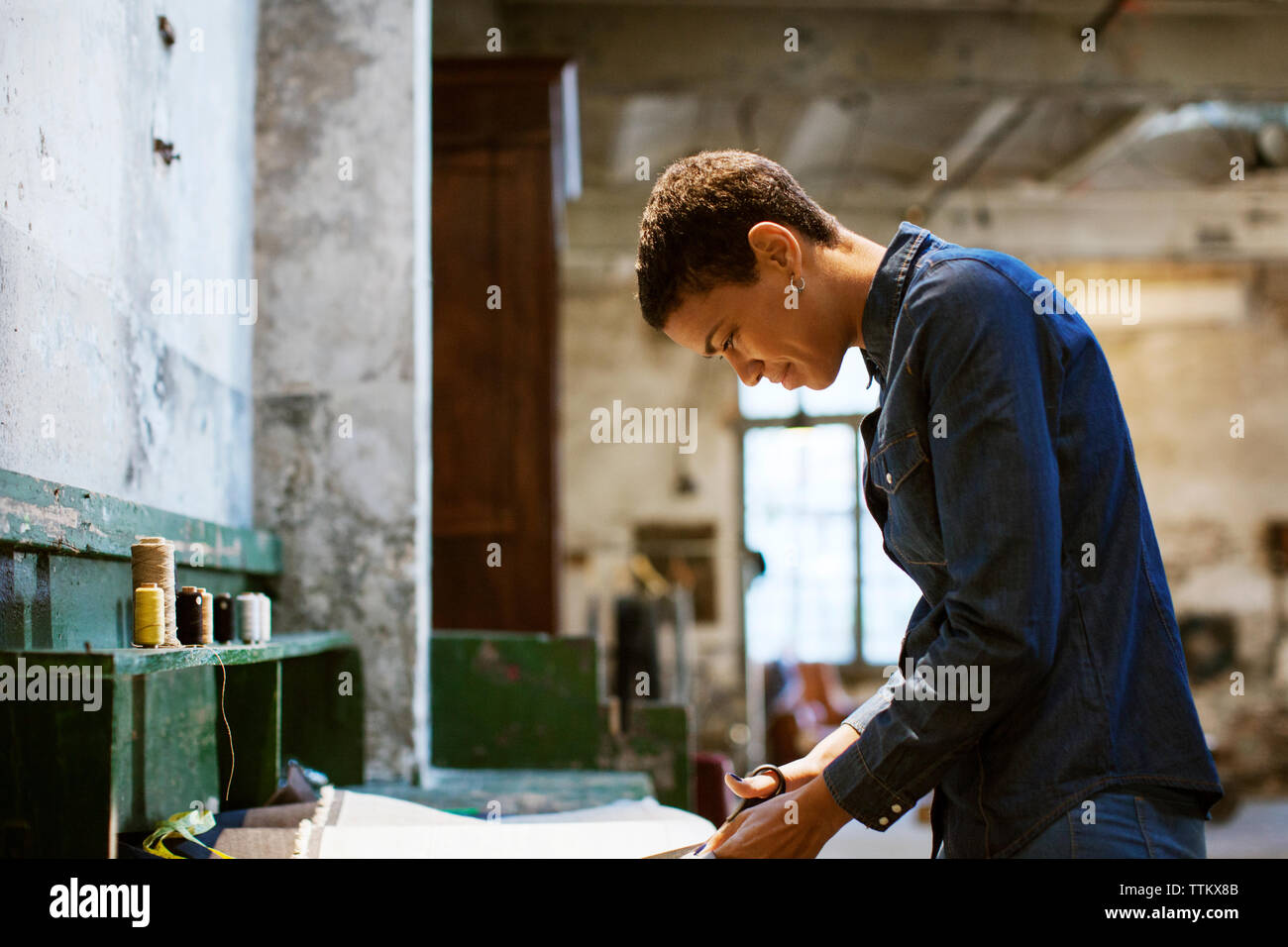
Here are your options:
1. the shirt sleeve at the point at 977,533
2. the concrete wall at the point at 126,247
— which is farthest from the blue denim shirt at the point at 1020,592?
the concrete wall at the point at 126,247

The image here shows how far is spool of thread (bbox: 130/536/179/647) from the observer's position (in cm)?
173

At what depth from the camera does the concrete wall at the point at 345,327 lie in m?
2.93

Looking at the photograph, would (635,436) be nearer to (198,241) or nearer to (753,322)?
(198,241)

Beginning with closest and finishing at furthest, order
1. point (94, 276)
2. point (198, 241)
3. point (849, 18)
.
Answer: point (94, 276)
point (198, 241)
point (849, 18)

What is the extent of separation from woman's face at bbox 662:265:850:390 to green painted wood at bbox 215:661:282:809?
1092 millimetres

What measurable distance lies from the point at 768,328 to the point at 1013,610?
0.51m

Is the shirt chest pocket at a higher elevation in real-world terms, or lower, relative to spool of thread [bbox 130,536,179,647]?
higher

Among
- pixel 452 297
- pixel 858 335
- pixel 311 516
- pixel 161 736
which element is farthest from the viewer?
pixel 452 297

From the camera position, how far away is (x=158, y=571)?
174 centimetres

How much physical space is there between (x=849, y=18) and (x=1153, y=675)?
5556 millimetres

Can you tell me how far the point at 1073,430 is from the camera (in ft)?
3.81

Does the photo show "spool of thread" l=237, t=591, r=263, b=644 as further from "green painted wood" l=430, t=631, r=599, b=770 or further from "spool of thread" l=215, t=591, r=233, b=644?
"green painted wood" l=430, t=631, r=599, b=770

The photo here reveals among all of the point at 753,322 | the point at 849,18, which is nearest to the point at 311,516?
the point at 753,322

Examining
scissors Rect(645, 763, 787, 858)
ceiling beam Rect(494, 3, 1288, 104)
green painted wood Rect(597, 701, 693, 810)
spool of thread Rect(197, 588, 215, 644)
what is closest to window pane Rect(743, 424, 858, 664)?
ceiling beam Rect(494, 3, 1288, 104)
